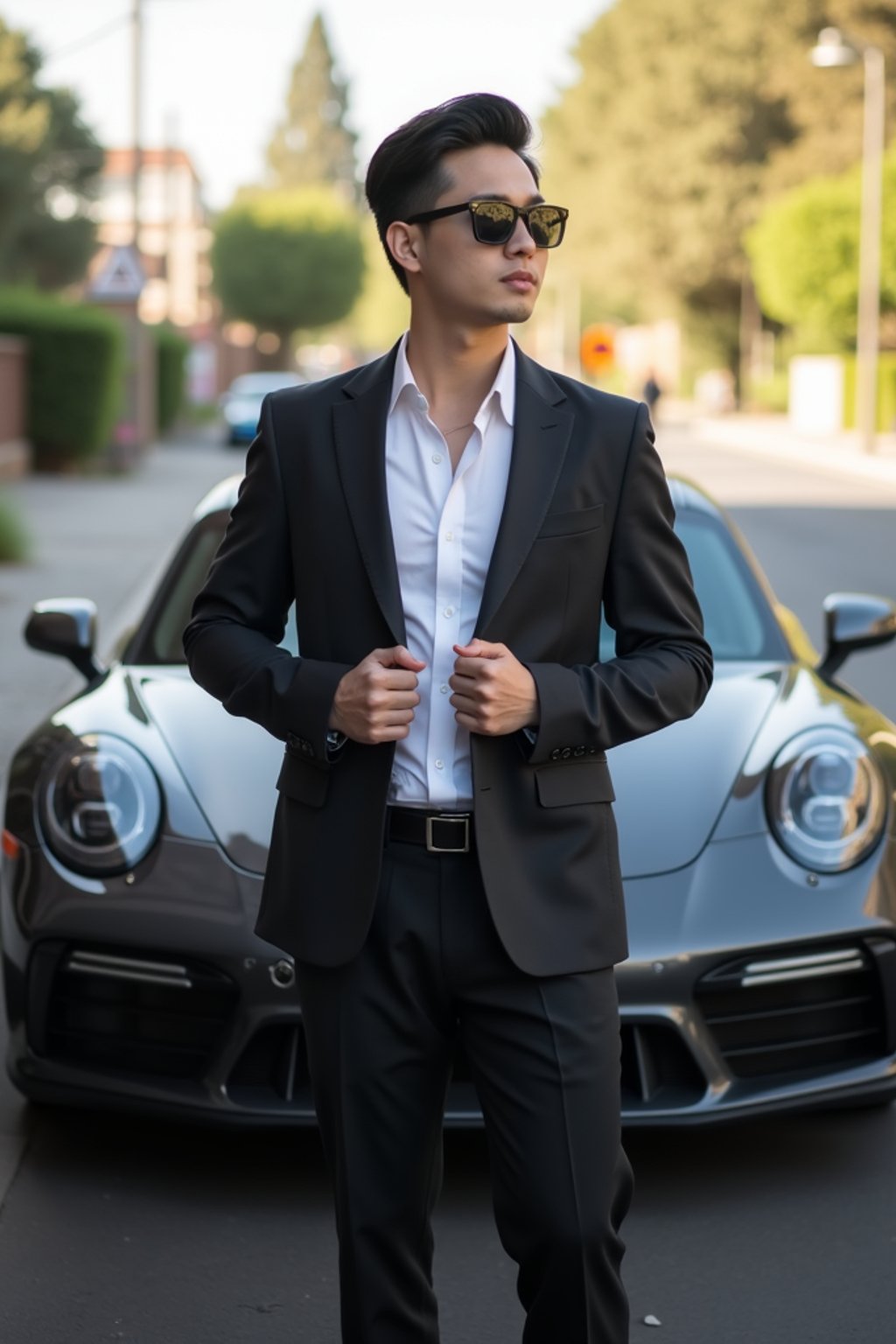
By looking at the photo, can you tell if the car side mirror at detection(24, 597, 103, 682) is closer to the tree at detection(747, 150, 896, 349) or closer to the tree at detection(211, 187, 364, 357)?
the tree at detection(747, 150, 896, 349)

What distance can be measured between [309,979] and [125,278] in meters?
24.0

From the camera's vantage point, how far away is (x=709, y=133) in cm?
6091

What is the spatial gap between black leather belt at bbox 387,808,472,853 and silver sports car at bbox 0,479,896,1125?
1334mm

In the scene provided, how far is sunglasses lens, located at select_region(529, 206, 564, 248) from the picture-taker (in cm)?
254

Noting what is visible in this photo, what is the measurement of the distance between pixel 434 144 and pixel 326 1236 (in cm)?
206

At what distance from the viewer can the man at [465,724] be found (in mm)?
2486

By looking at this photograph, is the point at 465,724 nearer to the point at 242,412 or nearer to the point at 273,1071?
the point at 273,1071

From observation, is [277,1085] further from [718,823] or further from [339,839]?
[339,839]

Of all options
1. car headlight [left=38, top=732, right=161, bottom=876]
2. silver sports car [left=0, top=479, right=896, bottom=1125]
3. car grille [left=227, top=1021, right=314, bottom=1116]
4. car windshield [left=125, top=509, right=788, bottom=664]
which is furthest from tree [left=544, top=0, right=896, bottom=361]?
car grille [left=227, top=1021, right=314, bottom=1116]

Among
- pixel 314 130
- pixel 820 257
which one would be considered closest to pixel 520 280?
pixel 820 257

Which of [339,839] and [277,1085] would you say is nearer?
[339,839]

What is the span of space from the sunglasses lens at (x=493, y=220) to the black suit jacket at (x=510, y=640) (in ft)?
0.64

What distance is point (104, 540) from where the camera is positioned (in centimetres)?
1861

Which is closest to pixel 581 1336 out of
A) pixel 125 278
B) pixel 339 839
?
pixel 339 839
